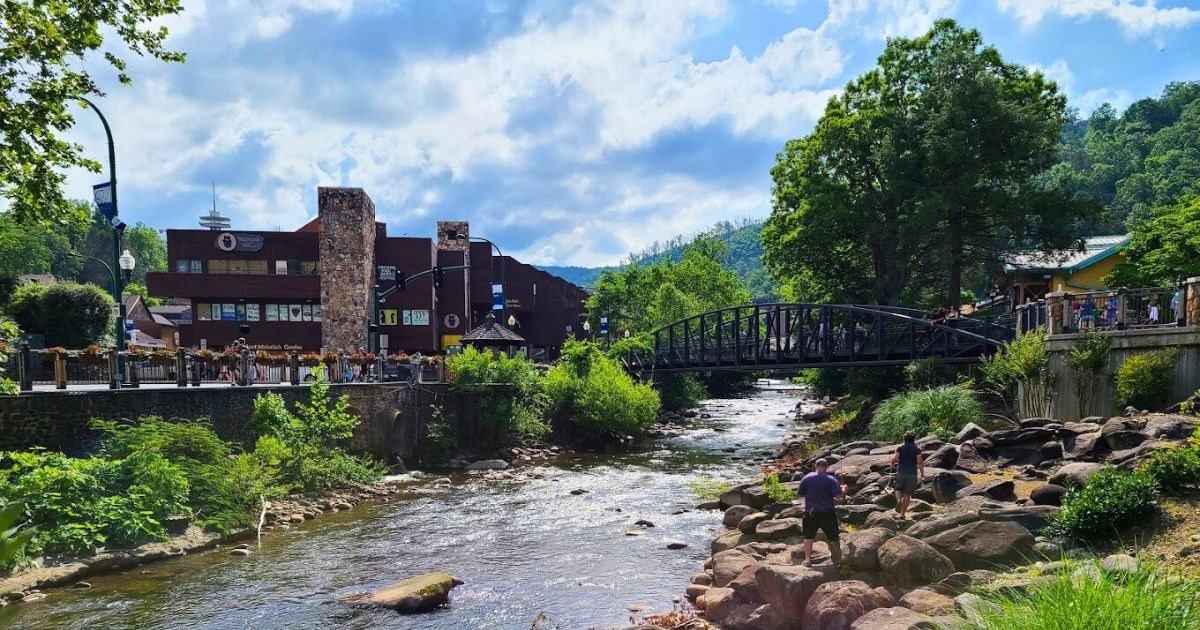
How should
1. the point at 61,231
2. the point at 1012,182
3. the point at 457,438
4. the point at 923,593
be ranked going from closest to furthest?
the point at 923,593
the point at 457,438
the point at 1012,182
the point at 61,231

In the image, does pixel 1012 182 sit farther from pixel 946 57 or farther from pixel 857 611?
pixel 857 611

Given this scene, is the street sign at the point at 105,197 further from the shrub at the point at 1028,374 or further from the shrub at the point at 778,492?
the shrub at the point at 1028,374

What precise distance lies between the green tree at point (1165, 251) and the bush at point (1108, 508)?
2066cm

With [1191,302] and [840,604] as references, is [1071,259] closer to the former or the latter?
[1191,302]

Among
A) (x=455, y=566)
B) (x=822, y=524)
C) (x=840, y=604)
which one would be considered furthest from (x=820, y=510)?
(x=455, y=566)

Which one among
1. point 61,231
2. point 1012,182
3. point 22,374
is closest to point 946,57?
point 1012,182

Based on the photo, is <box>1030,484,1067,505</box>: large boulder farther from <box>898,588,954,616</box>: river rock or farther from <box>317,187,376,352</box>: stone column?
<box>317,187,376,352</box>: stone column

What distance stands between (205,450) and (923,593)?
58.8ft

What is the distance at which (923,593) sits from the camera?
33.6 ft

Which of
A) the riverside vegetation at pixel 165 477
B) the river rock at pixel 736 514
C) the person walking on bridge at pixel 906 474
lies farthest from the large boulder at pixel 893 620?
the riverside vegetation at pixel 165 477

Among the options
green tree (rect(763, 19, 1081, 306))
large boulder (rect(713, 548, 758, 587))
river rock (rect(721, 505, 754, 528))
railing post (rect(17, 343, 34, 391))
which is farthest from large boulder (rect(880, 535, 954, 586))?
green tree (rect(763, 19, 1081, 306))

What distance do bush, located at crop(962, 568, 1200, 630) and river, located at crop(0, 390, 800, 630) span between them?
7.25m

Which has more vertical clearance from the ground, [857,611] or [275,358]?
[275,358]

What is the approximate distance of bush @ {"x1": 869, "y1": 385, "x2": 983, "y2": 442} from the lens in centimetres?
2288
